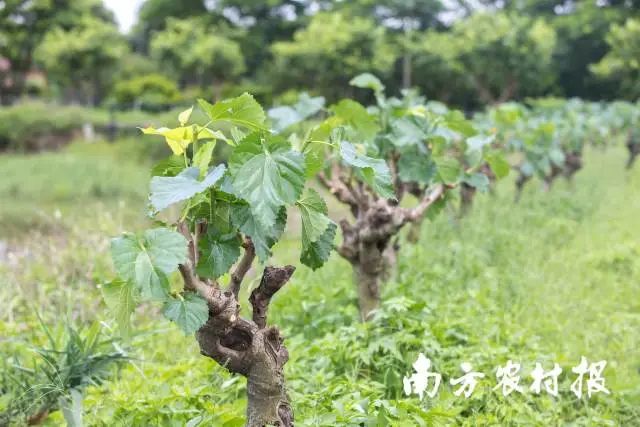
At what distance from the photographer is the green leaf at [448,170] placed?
11.4ft

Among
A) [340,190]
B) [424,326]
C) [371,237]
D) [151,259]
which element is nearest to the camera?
[151,259]

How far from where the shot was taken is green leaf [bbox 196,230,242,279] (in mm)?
1905

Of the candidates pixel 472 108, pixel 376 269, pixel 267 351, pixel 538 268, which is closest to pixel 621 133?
pixel 538 268

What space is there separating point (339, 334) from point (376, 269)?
0.46 meters

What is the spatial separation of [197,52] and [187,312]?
17991mm

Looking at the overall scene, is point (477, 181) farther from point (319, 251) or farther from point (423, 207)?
point (319, 251)

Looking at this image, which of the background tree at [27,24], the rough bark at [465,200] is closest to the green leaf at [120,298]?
the rough bark at [465,200]

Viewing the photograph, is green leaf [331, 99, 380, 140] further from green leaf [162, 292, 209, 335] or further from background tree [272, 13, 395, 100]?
background tree [272, 13, 395, 100]

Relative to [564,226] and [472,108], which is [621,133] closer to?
[564,226]

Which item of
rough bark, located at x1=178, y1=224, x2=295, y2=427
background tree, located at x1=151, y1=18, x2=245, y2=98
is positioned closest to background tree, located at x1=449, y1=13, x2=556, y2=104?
background tree, located at x1=151, y1=18, x2=245, y2=98

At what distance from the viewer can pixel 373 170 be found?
1933mm

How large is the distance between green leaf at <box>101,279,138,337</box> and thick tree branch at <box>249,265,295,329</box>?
0.38 metres

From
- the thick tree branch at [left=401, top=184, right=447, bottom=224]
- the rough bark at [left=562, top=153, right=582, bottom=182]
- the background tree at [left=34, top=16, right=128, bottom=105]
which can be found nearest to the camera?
the thick tree branch at [left=401, top=184, right=447, bottom=224]

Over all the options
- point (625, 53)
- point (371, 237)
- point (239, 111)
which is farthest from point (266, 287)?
point (625, 53)
